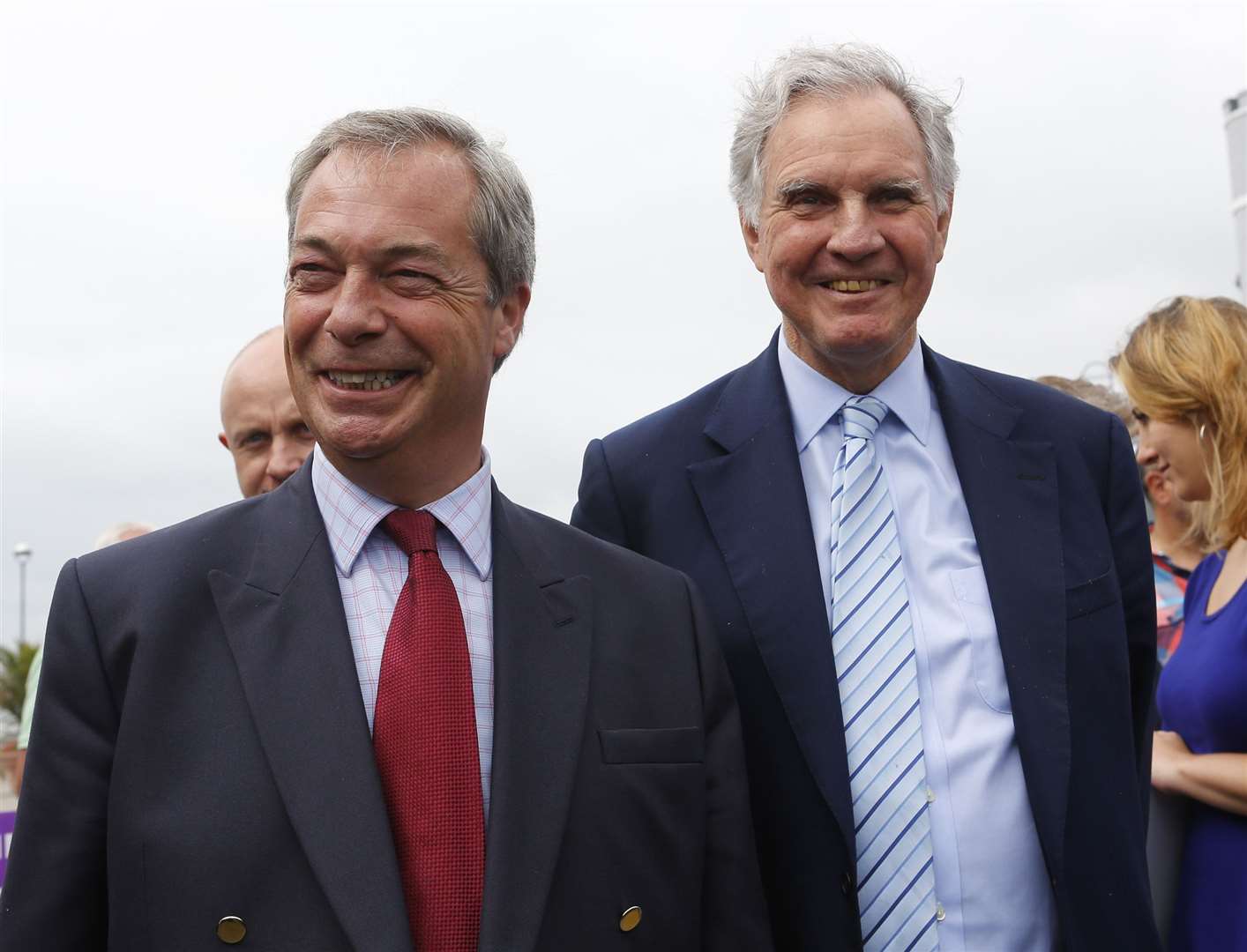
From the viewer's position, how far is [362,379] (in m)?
2.41

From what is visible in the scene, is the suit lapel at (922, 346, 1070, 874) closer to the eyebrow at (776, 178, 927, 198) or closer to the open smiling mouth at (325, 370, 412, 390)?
the eyebrow at (776, 178, 927, 198)

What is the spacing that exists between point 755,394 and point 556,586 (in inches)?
30.9

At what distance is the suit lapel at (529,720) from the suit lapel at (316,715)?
0.17m

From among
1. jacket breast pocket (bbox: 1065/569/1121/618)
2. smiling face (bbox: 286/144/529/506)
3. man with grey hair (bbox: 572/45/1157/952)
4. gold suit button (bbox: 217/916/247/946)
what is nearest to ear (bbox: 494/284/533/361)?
smiling face (bbox: 286/144/529/506)

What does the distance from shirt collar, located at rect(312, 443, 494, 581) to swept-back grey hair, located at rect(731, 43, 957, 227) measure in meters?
0.99

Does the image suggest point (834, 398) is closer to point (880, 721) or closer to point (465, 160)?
point (880, 721)

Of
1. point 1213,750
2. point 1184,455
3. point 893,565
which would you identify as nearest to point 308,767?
point 893,565

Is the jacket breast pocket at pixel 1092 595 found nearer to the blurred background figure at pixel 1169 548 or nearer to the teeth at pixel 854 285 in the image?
the teeth at pixel 854 285

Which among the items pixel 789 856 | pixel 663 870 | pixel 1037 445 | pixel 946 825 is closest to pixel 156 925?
pixel 663 870

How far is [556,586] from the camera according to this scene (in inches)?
98.8

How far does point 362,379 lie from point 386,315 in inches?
4.7

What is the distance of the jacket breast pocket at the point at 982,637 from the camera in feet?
8.89

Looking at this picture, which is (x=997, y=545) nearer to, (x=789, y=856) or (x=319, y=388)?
(x=789, y=856)

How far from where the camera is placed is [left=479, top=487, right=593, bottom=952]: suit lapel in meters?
2.14
